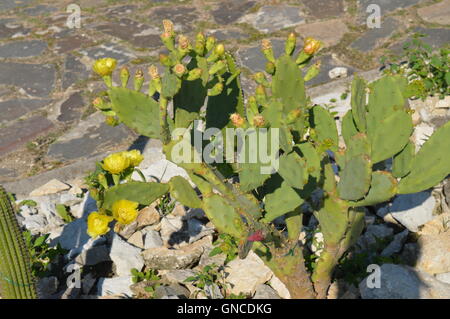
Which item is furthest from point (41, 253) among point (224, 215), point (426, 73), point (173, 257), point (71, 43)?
point (71, 43)

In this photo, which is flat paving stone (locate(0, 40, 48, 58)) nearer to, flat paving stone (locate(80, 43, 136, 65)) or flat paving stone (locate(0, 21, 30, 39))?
flat paving stone (locate(0, 21, 30, 39))

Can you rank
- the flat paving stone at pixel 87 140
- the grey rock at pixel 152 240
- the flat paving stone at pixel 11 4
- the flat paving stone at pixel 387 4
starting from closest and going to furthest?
the grey rock at pixel 152 240 < the flat paving stone at pixel 87 140 < the flat paving stone at pixel 387 4 < the flat paving stone at pixel 11 4

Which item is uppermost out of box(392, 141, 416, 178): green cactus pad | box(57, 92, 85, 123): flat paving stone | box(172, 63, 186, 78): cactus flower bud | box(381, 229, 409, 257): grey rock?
box(172, 63, 186, 78): cactus flower bud

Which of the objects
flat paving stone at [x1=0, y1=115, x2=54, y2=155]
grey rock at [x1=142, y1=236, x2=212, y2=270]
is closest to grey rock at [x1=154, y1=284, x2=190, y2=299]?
grey rock at [x1=142, y1=236, x2=212, y2=270]

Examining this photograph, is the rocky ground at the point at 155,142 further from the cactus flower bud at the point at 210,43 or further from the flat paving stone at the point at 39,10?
the cactus flower bud at the point at 210,43

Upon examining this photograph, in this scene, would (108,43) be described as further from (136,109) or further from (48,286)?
(136,109)

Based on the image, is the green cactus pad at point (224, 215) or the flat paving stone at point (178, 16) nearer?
the green cactus pad at point (224, 215)

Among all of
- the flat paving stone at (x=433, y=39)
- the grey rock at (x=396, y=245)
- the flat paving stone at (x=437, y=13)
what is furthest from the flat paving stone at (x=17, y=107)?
the flat paving stone at (x=437, y=13)
